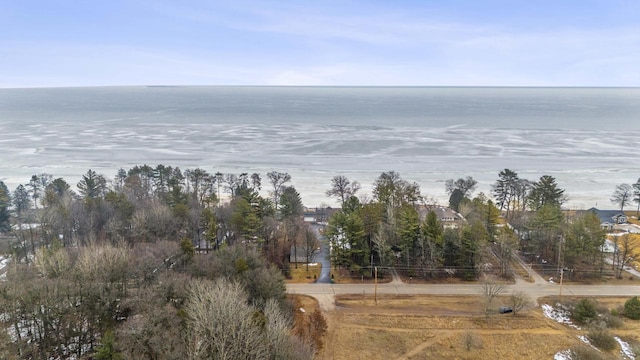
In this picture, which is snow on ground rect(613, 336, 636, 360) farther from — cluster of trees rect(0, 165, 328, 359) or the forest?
cluster of trees rect(0, 165, 328, 359)

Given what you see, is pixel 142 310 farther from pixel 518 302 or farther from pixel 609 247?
pixel 609 247

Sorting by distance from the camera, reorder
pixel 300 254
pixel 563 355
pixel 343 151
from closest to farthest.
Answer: pixel 563 355 → pixel 300 254 → pixel 343 151

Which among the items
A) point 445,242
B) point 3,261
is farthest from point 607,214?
point 3,261

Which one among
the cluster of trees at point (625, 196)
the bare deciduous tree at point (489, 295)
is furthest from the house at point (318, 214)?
the cluster of trees at point (625, 196)

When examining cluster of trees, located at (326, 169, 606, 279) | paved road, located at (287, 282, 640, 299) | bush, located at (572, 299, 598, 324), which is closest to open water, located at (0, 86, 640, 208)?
cluster of trees, located at (326, 169, 606, 279)

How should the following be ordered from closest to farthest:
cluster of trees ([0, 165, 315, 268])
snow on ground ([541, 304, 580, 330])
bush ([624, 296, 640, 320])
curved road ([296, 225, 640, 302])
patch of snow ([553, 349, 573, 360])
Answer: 1. patch of snow ([553, 349, 573, 360])
2. snow on ground ([541, 304, 580, 330])
3. bush ([624, 296, 640, 320])
4. curved road ([296, 225, 640, 302])
5. cluster of trees ([0, 165, 315, 268])

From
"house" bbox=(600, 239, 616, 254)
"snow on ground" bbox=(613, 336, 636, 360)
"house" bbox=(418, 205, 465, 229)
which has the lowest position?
"snow on ground" bbox=(613, 336, 636, 360)

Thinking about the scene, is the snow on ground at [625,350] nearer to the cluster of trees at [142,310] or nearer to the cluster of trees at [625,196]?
the cluster of trees at [142,310]
